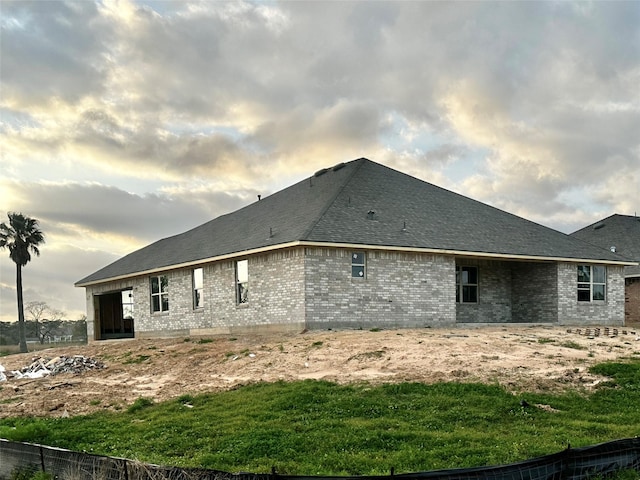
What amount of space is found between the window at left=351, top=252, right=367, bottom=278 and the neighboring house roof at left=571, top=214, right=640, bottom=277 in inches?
788

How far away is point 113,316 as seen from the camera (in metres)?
41.1

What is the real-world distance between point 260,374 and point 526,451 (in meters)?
7.92

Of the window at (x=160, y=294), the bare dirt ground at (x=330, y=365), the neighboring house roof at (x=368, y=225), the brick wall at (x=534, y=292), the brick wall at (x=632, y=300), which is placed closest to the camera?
the bare dirt ground at (x=330, y=365)

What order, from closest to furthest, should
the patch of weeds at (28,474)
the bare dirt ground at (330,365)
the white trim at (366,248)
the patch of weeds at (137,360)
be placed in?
the patch of weeds at (28,474)
the bare dirt ground at (330,365)
the patch of weeds at (137,360)
the white trim at (366,248)

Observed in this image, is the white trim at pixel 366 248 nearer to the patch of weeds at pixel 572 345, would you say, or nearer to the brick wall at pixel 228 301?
the brick wall at pixel 228 301

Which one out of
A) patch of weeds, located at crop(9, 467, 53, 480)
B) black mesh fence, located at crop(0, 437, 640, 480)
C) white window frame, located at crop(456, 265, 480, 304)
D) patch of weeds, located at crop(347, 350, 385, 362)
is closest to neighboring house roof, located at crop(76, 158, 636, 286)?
white window frame, located at crop(456, 265, 480, 304)

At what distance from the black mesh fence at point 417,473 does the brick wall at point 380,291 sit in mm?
13798

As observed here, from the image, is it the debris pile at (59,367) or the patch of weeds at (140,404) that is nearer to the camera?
the patch of weeds at (140,404)

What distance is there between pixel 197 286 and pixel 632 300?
24.6m

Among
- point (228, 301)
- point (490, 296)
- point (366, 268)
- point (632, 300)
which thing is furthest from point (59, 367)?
point (632, 300)

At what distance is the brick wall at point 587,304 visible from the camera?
2858 centimetres

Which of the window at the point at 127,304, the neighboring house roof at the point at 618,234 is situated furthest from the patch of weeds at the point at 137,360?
the neighboring house roof at the point at 618,234

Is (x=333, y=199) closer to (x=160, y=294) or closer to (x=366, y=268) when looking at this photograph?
(x=366, y=268)

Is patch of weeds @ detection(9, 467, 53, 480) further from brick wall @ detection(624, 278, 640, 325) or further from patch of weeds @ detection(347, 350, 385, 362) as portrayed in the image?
brick wall @ detection(624, 278, 640, 325)
